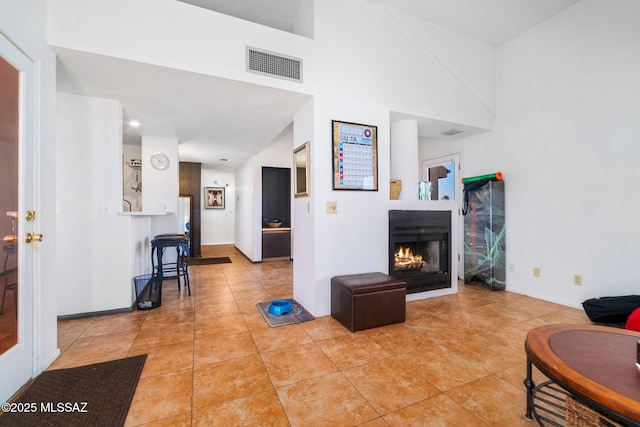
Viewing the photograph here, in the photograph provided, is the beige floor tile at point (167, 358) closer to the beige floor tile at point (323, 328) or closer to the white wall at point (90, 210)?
the beige floor tile at point (323, 328)

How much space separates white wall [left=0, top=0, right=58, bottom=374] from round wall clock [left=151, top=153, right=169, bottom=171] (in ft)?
8.30

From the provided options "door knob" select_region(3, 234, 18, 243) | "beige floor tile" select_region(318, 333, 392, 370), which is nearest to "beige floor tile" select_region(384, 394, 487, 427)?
"beige floor tile" select_region(318, 333, 392, 370)

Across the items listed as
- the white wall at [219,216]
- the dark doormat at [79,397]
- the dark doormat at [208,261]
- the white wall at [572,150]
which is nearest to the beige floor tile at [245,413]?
the dark doormat at [79,397]

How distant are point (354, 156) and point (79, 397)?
290cm

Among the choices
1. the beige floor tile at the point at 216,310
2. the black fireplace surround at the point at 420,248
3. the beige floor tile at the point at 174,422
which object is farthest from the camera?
the black fireplace surround at the point at 420,248

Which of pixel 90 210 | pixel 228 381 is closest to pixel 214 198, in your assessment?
pixel 90 210

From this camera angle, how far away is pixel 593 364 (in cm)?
118

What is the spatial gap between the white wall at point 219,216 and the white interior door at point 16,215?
7.34m

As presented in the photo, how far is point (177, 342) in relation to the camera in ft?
7.78

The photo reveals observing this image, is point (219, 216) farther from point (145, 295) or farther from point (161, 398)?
point (161, 398)

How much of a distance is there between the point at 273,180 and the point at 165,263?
9.71 ft

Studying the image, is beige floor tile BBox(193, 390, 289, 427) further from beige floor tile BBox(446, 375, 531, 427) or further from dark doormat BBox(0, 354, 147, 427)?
beige floor tile BBox(446, 375, 531, 427)

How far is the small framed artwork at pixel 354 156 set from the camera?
300 cm

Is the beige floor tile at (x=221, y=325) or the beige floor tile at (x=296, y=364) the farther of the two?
the beige floor tile at (x=221, y=325)
